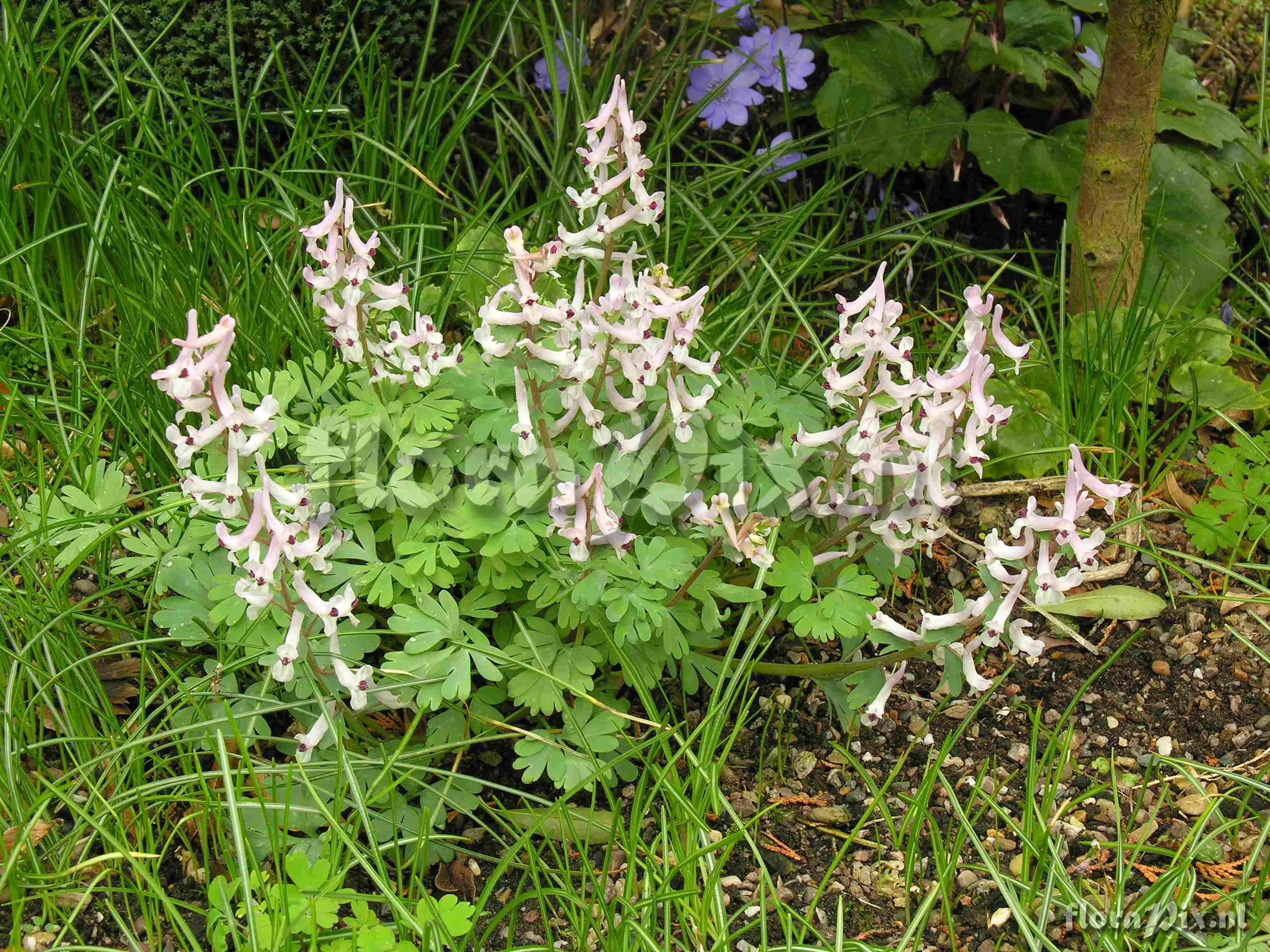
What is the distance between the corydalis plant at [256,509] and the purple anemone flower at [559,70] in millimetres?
2287

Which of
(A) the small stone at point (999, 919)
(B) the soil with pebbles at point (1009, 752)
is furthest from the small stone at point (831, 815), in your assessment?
(A) the small stone at point (999, 919)

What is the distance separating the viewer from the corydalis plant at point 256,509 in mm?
2086

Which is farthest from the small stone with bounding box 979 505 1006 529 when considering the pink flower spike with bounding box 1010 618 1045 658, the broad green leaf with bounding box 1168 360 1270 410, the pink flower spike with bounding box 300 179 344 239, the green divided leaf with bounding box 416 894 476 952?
the pink flower spike with bounding box 300 179 344 239

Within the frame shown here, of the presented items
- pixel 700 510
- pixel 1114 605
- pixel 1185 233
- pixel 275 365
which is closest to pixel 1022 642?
pixel 700 510

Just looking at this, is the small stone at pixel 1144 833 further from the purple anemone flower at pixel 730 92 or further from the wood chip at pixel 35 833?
the purple anemone flower at pixel 730 92

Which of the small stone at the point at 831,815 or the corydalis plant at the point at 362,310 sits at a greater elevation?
the corydalis plant at the point at 362,310

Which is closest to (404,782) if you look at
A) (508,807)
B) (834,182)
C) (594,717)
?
(508,807)

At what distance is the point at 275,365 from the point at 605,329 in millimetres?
1289

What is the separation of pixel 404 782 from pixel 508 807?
28 centimetres

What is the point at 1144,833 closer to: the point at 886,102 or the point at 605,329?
the point at 605,329

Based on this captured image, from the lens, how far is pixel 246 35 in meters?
4.18

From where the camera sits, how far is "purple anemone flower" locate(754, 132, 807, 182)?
4238 millimetres

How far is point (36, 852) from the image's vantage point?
96.0 inches

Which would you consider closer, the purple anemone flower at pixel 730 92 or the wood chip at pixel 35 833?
the wood chip at pixel 35 833
